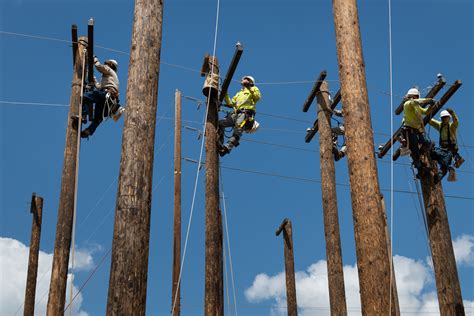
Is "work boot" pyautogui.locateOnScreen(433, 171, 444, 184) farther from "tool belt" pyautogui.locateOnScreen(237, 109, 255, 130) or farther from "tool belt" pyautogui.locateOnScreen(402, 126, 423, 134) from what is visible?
"tool belt" pyautogui.locateOnScreen(237, 109, 255, 130)

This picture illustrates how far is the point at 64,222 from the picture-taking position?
6.93 metres

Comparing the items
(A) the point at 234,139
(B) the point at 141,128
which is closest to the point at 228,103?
(A) the point at 234,139

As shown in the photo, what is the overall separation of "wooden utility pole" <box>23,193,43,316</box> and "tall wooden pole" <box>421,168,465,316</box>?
672 cm

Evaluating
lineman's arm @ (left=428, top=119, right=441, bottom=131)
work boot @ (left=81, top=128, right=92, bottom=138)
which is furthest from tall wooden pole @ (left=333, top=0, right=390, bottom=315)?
work boot @ (left=81, top=128, right=92, bottom=138)

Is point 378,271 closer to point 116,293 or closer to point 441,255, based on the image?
point 116,293

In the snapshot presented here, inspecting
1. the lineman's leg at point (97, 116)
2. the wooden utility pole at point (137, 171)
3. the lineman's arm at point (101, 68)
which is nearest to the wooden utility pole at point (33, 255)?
the lineman's leg at point (97, 116)

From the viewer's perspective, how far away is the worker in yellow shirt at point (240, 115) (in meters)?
8.47

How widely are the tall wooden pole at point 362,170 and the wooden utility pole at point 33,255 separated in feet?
22.8

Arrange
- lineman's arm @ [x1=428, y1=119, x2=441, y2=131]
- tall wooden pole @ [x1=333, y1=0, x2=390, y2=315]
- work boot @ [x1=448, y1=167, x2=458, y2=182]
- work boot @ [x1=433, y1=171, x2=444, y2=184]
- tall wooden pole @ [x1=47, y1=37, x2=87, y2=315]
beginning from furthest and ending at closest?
lineman's arm @ [x1=428, y1=119, x2=441, y2=131], work boot @ [x1=448, y1=167, x2=458, y2=182], work boot @ [x1=433, y1=171, x2=444, y2=184], tall wooden pole @ [x1=47, y1=37, x2=87, y2=315], tall wooden pole @ [x1=333, y1=0, x2=390, y2=315]

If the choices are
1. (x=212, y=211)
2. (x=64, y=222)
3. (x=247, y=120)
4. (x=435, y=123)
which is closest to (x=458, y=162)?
(x=435, y=123)

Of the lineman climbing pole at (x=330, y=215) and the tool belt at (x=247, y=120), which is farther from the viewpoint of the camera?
the tool belt at (x=247, y=120)

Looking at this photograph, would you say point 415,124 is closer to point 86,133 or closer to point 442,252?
point 442,252

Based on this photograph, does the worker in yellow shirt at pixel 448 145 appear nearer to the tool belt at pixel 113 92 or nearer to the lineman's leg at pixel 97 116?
the tool belt at pixel 113 92

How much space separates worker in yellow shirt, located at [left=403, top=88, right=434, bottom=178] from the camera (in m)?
7.85
